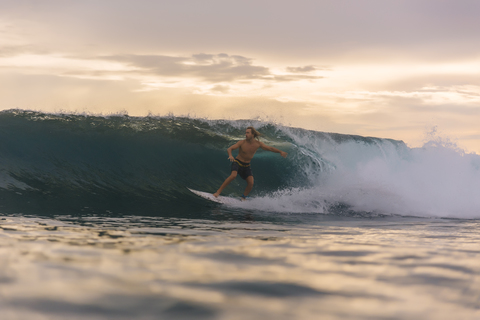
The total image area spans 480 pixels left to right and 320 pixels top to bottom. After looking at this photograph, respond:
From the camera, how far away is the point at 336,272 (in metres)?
3.01

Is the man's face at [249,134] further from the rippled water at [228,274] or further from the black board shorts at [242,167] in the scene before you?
the rippled water at [228,274]

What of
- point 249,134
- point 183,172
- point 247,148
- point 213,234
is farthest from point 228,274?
point 183,172

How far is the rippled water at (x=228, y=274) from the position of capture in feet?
7.11

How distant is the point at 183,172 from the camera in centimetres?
1170

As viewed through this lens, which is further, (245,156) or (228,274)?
(245,156)

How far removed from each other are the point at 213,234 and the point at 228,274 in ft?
6.22

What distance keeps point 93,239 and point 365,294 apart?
9.26 feet

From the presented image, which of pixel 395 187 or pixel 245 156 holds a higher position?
pixel 245 156

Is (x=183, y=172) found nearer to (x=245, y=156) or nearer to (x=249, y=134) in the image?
(x=245, y=156)

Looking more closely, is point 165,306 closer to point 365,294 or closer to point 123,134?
point 365,294

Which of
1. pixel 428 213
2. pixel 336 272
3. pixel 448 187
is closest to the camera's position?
pixel 336 272

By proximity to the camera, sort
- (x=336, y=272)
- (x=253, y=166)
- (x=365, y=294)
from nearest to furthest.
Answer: (x=365, y=294) → (x=336, y=272) → (x=253, y=166)

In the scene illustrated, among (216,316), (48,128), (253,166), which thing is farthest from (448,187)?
(48,128)

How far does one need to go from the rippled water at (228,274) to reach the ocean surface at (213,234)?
0.05 ft
